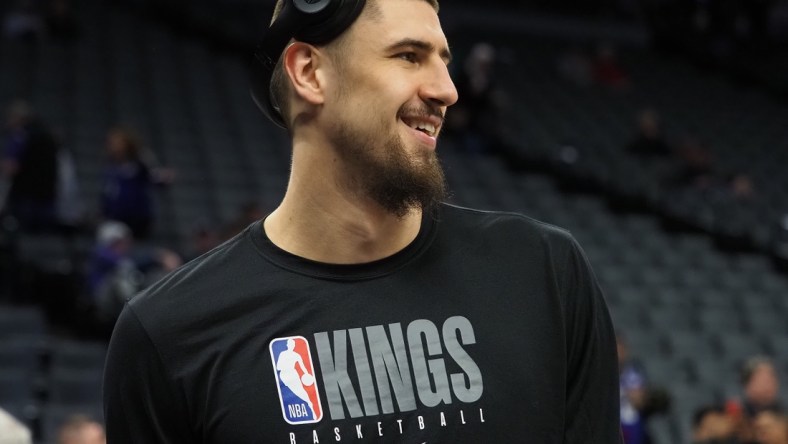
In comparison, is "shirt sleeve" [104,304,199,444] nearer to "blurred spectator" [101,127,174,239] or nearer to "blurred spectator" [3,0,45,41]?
"blurred spectator" [101,127,174,239]

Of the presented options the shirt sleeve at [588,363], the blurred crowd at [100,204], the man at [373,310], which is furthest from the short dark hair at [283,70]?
the blurred crowd at [100,204]

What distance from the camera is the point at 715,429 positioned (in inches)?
201

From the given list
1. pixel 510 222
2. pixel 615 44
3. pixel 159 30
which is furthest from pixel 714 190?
pixel 510 222

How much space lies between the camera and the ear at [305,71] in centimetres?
140

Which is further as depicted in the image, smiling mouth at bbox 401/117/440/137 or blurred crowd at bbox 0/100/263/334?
blurred crowd at bbox 0/100/263/334

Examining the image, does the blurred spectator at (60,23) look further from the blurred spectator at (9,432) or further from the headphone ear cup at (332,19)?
the headphone ear cup at (332,19)

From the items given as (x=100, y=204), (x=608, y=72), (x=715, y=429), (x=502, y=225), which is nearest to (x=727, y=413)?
(x=715, y=429)

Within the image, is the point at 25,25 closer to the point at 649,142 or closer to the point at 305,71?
the point at 649,142

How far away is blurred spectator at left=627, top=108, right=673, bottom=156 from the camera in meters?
11.5

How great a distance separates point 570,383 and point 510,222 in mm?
202

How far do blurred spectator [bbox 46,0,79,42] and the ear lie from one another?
10531 millimetres

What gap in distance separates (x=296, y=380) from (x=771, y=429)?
3841 mm

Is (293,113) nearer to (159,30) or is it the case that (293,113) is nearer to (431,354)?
(431,354)

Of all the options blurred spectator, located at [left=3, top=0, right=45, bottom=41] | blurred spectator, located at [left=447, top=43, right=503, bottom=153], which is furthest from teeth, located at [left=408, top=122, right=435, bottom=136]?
blurred spectator, located at [left=3, top=0, right=45, bottom=41]
